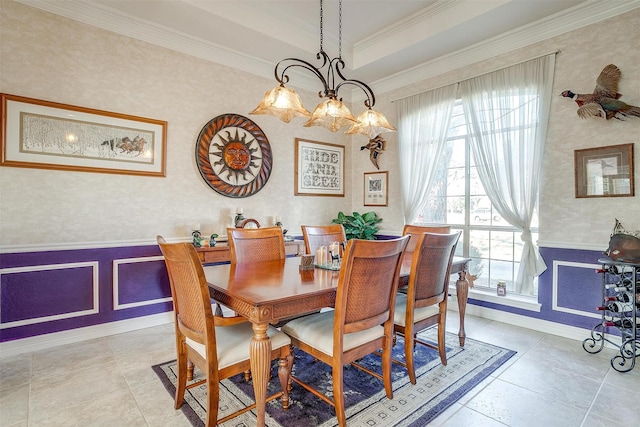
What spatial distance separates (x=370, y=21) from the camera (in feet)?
12.1

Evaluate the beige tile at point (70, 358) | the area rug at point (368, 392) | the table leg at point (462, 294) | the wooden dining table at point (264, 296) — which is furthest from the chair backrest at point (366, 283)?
the beige tile at point (70, 358)

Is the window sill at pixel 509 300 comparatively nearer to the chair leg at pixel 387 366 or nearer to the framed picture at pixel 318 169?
the chair leg at pixel 387 366

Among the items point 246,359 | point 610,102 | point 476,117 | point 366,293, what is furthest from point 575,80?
point 246,359

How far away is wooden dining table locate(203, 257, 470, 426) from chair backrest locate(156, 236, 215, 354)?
149 millimetres

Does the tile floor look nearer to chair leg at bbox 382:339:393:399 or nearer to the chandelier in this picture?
chair leg at bbox 382:339:393:399

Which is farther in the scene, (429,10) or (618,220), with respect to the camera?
(429,10)

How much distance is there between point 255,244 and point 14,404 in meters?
1.77

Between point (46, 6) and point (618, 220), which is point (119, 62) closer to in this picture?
point (46, 6)

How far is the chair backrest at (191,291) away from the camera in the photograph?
1.54 meters

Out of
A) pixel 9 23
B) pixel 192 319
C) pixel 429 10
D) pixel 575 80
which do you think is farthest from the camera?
pixel 429 10

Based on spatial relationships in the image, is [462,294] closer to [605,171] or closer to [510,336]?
[510,336]

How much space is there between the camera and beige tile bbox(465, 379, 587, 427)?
5.97ft

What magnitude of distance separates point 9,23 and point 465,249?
16.4ft

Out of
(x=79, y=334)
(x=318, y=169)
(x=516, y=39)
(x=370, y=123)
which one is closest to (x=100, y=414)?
(x=79, y=334)
